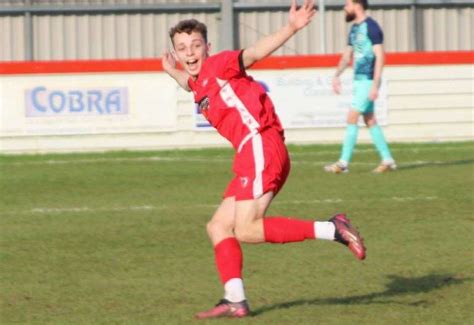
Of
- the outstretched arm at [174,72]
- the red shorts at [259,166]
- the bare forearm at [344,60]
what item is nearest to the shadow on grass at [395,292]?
the red shorts at [259,166]

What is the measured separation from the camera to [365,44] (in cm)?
1434

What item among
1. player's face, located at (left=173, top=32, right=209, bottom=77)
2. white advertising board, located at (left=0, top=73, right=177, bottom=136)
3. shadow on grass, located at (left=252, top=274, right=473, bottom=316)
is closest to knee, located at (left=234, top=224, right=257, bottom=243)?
shadow on grass, located at (left=252, top=274, right=473, bottom=316)

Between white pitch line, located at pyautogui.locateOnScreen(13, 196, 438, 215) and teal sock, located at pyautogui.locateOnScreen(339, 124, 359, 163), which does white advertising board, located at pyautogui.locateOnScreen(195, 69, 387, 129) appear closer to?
teal sock, located at pyautogui.locateOnScreen(339, 124, 359, 163)

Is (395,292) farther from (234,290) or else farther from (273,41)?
(273,41)

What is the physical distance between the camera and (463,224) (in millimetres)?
10758

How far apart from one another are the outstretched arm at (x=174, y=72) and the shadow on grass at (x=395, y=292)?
1353mm

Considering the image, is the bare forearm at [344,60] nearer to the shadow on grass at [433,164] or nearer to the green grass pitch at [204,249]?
the green grass pitch at [204,249]

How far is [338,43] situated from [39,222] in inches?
785

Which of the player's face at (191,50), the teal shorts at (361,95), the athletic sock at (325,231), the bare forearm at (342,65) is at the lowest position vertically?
the athletic sock at (325,231)

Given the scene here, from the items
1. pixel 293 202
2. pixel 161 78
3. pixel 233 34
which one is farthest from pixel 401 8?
pixel 293 202

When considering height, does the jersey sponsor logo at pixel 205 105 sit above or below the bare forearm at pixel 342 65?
below

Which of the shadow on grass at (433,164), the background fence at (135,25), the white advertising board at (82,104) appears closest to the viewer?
the shadow on grass at (433,164)

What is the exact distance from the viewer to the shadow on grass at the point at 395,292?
300 inches

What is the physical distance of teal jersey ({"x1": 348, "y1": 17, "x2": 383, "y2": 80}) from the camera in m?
14.2
